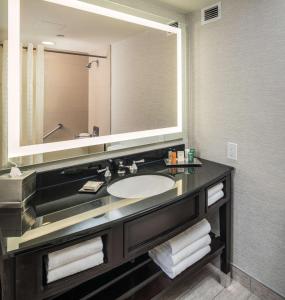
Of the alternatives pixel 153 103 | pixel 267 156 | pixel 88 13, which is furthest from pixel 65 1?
pixel 267 156

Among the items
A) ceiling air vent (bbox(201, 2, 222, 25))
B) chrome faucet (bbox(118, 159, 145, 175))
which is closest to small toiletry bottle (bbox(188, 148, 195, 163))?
chrome faucet (bbox(118, 159, 145, 175))

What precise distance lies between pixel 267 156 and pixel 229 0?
1016 mm

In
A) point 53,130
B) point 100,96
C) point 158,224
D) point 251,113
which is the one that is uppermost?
point 100,96

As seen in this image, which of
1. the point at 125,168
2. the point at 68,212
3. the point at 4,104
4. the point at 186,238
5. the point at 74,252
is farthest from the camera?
the point at 125,168

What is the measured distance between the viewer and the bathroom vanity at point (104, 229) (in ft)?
2.69

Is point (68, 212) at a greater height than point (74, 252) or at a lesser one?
greater

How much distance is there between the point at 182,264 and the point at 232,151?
79cm

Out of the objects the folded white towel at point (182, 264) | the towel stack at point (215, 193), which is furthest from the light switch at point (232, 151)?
the folded white towel at point (182, 264)

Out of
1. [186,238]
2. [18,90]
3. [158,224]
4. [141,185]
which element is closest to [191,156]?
[141,185]

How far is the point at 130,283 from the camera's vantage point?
124 centimetres

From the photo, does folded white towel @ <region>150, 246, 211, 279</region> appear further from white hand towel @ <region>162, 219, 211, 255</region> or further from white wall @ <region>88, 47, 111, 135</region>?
white wall @ <region>88, 47, 111, 135</region>

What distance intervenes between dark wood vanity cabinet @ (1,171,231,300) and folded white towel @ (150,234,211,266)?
0.07 m

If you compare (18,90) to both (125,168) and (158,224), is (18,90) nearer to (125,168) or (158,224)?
(125,168)

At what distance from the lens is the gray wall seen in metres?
1.37
